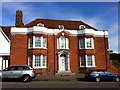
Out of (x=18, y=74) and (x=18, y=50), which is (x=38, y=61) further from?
(x=18, y=74)

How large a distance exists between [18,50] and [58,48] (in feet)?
19.4

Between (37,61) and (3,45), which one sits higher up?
(3,45)

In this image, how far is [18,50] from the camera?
27.2m

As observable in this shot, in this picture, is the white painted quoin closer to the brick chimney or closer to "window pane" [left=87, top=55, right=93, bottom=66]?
the brick chimney

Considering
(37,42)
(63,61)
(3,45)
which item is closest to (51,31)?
(37,42)

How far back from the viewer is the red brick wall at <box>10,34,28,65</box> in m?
27.0

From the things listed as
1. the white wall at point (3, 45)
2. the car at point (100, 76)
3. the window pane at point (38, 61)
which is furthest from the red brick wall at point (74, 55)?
the white wall at point (3, 45)

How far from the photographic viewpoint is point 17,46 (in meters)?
27.2

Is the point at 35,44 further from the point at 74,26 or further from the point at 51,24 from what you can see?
the point at 74,26

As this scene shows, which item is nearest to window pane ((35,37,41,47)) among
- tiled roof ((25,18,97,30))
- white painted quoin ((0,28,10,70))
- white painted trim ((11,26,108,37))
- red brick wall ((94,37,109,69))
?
white painted trim ((11,26,108,37))

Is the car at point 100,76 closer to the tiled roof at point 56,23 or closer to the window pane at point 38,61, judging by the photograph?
the window pane at point 38,61

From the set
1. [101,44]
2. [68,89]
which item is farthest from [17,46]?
[68,89]

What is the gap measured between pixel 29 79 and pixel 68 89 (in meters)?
6.69

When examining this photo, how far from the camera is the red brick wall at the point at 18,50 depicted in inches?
1062
